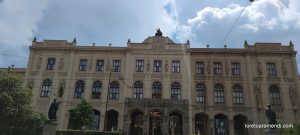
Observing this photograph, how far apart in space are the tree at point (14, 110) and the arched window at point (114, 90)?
12985 mm

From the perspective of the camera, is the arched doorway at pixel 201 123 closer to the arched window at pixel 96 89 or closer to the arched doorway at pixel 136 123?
the arched doorway at pixel 136 123

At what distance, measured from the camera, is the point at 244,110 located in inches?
1506

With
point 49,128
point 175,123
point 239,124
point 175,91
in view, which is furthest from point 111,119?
point 49,128

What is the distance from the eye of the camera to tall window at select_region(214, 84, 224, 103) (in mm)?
39312

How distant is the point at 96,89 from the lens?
40.7 metres

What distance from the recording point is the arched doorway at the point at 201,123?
38.9 m

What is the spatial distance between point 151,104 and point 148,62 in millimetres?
7242

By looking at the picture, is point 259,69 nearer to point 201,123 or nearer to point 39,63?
point 201,123

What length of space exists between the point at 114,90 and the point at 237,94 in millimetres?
18938

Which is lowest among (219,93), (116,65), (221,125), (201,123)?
(221,125)

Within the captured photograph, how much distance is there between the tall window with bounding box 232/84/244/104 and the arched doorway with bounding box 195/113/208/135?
5.18 metres

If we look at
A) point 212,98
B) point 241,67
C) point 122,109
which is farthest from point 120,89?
point 241,67

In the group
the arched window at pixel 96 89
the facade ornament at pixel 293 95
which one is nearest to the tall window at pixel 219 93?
the facade ornament at pixel 293 95

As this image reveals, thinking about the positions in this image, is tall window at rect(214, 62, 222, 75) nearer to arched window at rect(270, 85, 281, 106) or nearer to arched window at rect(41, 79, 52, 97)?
arched window at rect(270, 85, 281, 106)
